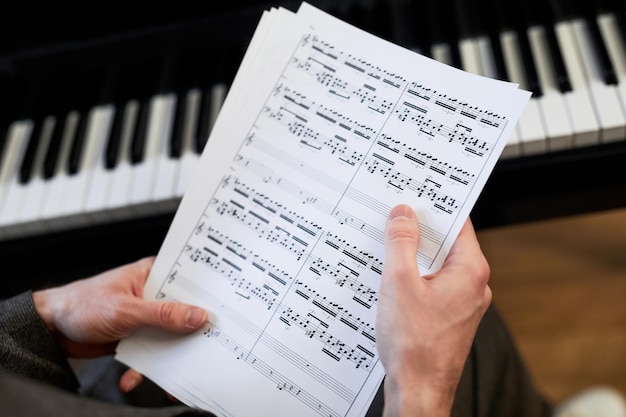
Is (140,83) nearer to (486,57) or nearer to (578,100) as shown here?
(486,57)

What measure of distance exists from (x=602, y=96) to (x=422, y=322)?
585mm

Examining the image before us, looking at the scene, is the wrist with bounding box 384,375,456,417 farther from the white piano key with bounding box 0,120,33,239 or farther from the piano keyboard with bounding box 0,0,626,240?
the white piano key with bounding box 0,120,33,239

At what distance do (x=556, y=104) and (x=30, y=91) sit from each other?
106cm

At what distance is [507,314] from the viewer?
5.87 feet

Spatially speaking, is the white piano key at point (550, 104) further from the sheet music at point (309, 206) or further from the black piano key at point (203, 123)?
the black piano key at point (203, 123)

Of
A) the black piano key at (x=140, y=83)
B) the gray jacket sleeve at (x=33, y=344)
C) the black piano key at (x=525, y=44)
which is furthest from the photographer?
the black piano key at (x=140, y=83)

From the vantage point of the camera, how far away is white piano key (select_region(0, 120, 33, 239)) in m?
1.28

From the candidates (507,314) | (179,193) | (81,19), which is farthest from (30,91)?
(507,314)

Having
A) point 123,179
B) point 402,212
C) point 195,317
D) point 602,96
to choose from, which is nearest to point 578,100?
point 602,96

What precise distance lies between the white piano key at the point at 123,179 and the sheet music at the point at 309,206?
26 cm

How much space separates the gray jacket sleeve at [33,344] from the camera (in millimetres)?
941

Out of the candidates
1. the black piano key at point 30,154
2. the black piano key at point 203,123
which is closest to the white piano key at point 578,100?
the black piano key at point 203,123

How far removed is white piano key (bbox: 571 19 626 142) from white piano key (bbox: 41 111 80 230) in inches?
39.2

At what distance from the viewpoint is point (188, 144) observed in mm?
1287
